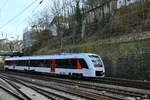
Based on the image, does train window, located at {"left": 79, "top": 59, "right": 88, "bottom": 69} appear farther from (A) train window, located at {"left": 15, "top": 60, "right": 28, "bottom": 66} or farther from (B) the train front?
(A) train window, located at {"left": 15, "top": 60, "right": 28, "bottom": 66}

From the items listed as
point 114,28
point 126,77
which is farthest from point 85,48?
point 126,77

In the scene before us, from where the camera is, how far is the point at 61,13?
4122 centimetres

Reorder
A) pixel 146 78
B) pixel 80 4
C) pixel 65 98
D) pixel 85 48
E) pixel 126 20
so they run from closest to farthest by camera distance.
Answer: pixel 65 98
pixel 146 78
pixel 85 48
pixel 126 20
pixel 80 4

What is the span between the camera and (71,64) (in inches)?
739

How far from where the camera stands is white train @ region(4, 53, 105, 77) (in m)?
17.0

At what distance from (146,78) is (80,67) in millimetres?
6178

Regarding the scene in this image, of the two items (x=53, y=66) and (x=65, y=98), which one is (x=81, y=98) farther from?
(x=53, y=66)

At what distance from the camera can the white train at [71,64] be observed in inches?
670

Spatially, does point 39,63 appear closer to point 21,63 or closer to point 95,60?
point 21,63

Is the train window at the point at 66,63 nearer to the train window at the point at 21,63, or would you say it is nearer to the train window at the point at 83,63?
the train window at the point at 83,63

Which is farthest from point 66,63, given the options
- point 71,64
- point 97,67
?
point 97,67

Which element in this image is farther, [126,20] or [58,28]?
[58,28]

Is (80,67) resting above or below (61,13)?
below

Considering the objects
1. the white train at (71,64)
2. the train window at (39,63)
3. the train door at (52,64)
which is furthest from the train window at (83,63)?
the train window at (39,63)
